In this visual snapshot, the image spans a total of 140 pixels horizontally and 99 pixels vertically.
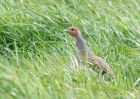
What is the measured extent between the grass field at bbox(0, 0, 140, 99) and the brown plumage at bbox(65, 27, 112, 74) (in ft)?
0.35

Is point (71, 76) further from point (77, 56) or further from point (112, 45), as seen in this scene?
point (112, 45)

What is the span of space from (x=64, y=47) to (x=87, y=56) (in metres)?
0.51

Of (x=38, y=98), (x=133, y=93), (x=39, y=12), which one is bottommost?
(x=133, y=93)

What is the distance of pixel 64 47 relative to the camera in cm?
764

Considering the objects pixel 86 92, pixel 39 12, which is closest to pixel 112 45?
pixel 39 12

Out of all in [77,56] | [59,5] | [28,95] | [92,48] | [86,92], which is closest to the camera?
[28,95]

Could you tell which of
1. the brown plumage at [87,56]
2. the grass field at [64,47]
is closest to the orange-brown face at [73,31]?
the brown plumage at [87,56]

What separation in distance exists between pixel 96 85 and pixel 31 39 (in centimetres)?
188

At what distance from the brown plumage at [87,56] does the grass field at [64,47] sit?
107mm

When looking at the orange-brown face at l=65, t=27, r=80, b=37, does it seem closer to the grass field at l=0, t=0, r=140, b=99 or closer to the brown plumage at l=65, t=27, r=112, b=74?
the brown plumage at l=65, t=27, r=112, b=74

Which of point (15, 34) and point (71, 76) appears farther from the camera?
point (15, 34)

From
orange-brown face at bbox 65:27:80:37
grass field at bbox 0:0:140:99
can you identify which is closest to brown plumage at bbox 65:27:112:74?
orange-brown face at bbox 65:27:80:37

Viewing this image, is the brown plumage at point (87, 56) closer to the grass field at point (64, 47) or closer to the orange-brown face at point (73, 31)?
the orange-brown face at point (73, 31)

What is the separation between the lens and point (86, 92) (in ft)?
19.1
